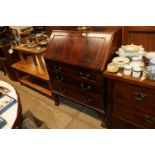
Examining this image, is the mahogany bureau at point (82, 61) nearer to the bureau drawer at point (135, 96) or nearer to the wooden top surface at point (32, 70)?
the bureau drawer at point (135, 96)

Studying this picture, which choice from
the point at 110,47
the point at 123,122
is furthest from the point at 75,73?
the point at 123,122

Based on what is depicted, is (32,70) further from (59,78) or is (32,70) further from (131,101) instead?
(131,101)

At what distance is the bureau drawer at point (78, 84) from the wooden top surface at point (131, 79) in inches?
9.2

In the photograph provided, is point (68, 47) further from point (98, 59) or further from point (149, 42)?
point (149, 42)

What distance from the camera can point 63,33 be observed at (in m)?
1.79

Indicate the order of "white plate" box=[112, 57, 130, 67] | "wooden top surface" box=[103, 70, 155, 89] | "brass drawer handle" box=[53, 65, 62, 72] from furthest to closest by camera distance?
"brass drawer handle" box=[53, 65, 62, 72]
"white plate" box=[112, 57, 130, 67]
"wooden top surface" box=[103, 70, 155, 89]

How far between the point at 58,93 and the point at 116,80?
100 cm

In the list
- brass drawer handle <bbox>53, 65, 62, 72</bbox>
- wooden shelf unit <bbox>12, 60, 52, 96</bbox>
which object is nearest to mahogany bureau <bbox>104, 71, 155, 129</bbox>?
brass drawer handle <bbox>53, 65, 62, 72</bbox>

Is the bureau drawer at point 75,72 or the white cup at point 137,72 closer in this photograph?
the white cup at point 137,72

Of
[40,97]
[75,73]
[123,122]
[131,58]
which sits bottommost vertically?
[40,97]

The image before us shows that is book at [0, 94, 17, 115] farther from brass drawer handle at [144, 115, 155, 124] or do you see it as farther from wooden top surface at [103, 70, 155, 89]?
brass drawer handle at [144, 115, 155, 124]

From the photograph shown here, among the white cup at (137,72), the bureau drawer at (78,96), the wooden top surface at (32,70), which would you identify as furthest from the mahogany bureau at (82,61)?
the wooden top surface at (32,70)

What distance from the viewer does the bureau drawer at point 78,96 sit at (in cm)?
172

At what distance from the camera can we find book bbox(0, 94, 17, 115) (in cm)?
122
